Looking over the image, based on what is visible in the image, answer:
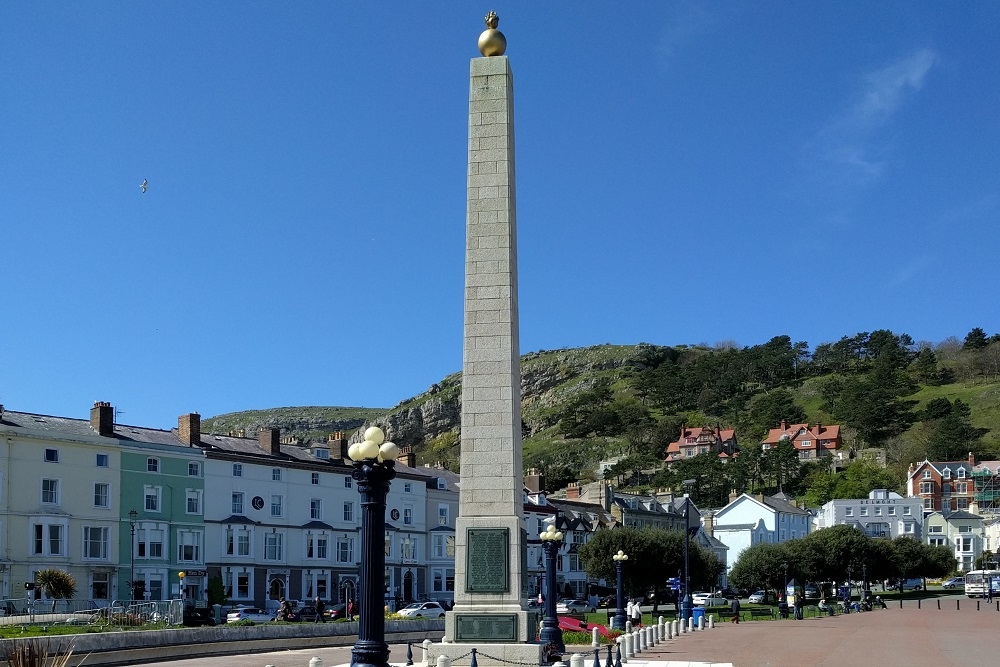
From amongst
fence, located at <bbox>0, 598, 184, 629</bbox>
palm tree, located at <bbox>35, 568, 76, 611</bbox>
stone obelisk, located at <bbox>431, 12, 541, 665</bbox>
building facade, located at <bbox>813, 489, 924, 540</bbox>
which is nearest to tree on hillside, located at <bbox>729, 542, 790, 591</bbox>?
building facade, located at <bbox>813, 489, 924, 540</bbox>

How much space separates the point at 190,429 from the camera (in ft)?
209

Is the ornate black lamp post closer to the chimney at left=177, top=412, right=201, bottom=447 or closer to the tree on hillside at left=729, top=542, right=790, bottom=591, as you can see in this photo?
the chimney at left=177, top=412, right=201, bottom=447

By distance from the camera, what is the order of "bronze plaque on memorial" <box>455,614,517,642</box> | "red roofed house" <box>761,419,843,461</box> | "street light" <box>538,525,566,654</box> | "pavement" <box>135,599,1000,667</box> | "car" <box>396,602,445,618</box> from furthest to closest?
"red roofed house" <box>761,419,843,461</box>, "car" <box>396,602,445,618</box>, "pavement" <box>135,599,1000,667</box>, "street light" <box>538,525,566,654</box>, "bronze plaque on memorial" <box>455,614,517,642</box>

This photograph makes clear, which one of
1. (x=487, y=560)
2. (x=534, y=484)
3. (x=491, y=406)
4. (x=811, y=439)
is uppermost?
(x=491, y=406)

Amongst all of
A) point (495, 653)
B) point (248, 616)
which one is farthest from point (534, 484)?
point (495, 653)

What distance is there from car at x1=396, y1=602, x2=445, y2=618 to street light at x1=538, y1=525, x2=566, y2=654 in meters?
13.1

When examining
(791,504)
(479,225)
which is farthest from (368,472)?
(791,504)

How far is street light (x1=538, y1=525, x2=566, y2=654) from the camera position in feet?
→ 93.0

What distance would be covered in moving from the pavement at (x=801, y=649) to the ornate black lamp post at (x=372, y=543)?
30.5ft

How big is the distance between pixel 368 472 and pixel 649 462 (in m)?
167

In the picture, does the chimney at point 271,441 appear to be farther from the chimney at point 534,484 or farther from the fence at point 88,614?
the chimney at point 534,484

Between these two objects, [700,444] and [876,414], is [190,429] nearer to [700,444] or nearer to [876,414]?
[700,444]

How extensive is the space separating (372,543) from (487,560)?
8.59 m

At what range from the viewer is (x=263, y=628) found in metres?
36.0
